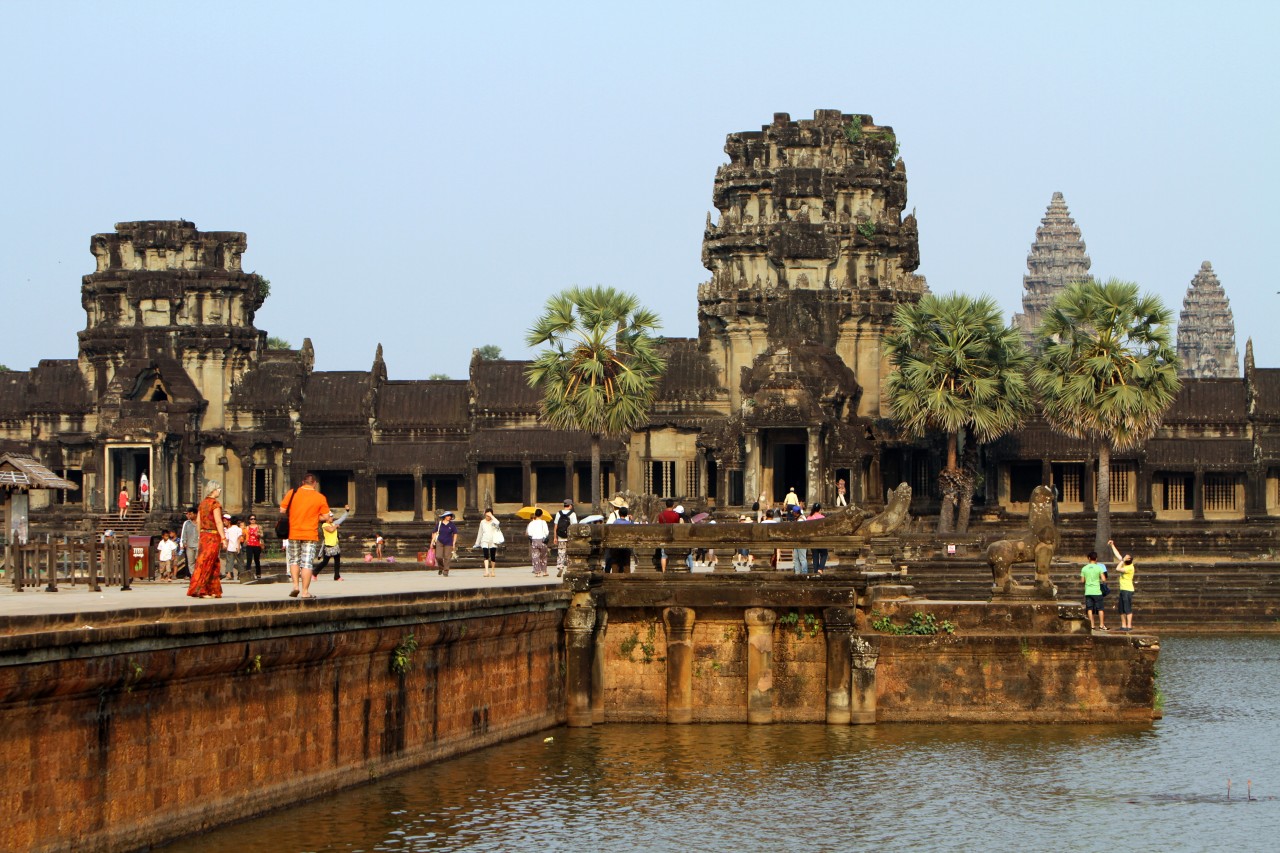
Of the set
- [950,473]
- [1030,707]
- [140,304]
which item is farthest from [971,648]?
[140,304]

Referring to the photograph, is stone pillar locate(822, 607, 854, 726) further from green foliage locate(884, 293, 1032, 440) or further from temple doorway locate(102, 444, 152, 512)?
temple doorway locate(102, 444, 152, 512)

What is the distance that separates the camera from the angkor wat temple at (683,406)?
62.7m

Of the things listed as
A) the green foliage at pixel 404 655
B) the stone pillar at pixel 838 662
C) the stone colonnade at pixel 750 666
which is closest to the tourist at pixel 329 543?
the stone colonnade at pixel 750 666

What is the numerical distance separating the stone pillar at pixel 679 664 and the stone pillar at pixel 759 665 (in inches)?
33.1

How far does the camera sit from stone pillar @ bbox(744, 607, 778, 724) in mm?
30656

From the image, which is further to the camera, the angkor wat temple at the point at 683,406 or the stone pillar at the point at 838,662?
the angkor wat temple at the point at 683,406

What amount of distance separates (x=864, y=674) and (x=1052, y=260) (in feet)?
459

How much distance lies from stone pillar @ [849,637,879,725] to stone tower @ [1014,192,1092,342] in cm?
13544

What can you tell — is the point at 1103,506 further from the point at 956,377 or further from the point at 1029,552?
the point at 1029,552

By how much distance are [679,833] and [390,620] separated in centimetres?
430

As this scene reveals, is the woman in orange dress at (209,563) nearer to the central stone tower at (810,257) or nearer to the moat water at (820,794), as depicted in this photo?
the moat water at (820,794)

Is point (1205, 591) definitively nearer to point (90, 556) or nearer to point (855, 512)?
point (855, 512)

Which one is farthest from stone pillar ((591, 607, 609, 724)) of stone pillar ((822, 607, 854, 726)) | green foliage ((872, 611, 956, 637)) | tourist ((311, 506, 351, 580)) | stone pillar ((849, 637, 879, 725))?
tourist ((311, 506, 351, 580))

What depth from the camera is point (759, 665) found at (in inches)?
1214
